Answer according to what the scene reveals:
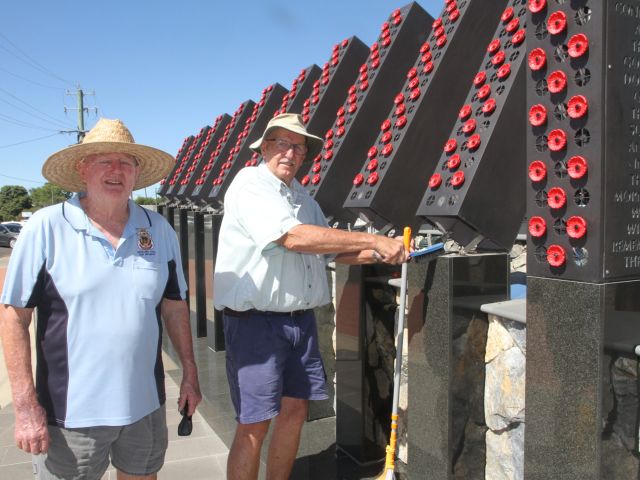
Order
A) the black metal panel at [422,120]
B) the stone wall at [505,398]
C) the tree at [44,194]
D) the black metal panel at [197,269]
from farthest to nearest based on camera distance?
1. the tree at [44,194]
2. the black metal panel at [197,269]
3. the black metal panel at [422,120]
4. the stone wall at [505,398]

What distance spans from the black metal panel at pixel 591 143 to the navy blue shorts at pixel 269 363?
4.75ft

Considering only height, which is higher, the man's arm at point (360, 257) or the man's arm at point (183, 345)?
the man's arm at point (360, 257)

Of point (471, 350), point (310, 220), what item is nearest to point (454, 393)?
point (471, 350)

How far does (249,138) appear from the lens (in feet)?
28.6

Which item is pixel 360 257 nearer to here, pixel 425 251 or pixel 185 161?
pixel 425 251

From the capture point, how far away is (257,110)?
30.5 ft

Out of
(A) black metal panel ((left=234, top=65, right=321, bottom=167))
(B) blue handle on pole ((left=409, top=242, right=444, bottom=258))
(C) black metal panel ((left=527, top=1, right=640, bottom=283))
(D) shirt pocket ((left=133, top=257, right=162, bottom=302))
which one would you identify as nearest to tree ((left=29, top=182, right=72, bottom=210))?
(A) black metal panel ((left=234, top=65, right=321, bottom=167))

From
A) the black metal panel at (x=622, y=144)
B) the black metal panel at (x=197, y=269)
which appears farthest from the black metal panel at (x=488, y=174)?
the black metal panel at (x=197, y=269)

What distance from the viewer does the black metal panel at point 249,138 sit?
8359 millimetres

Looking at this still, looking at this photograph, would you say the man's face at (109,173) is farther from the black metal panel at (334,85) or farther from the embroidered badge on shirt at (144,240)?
the black metal panel at (334,85)

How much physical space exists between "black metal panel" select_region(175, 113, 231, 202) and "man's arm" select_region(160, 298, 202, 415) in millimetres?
7657

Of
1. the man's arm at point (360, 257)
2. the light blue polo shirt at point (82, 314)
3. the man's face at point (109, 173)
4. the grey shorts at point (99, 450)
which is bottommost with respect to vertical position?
the grey shorts at point (99, 450)

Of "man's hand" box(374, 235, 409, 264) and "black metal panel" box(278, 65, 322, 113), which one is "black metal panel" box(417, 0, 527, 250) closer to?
"man's hand" box(374, 235, 409, 264)

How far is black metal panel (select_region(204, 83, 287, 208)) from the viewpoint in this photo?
836cm
